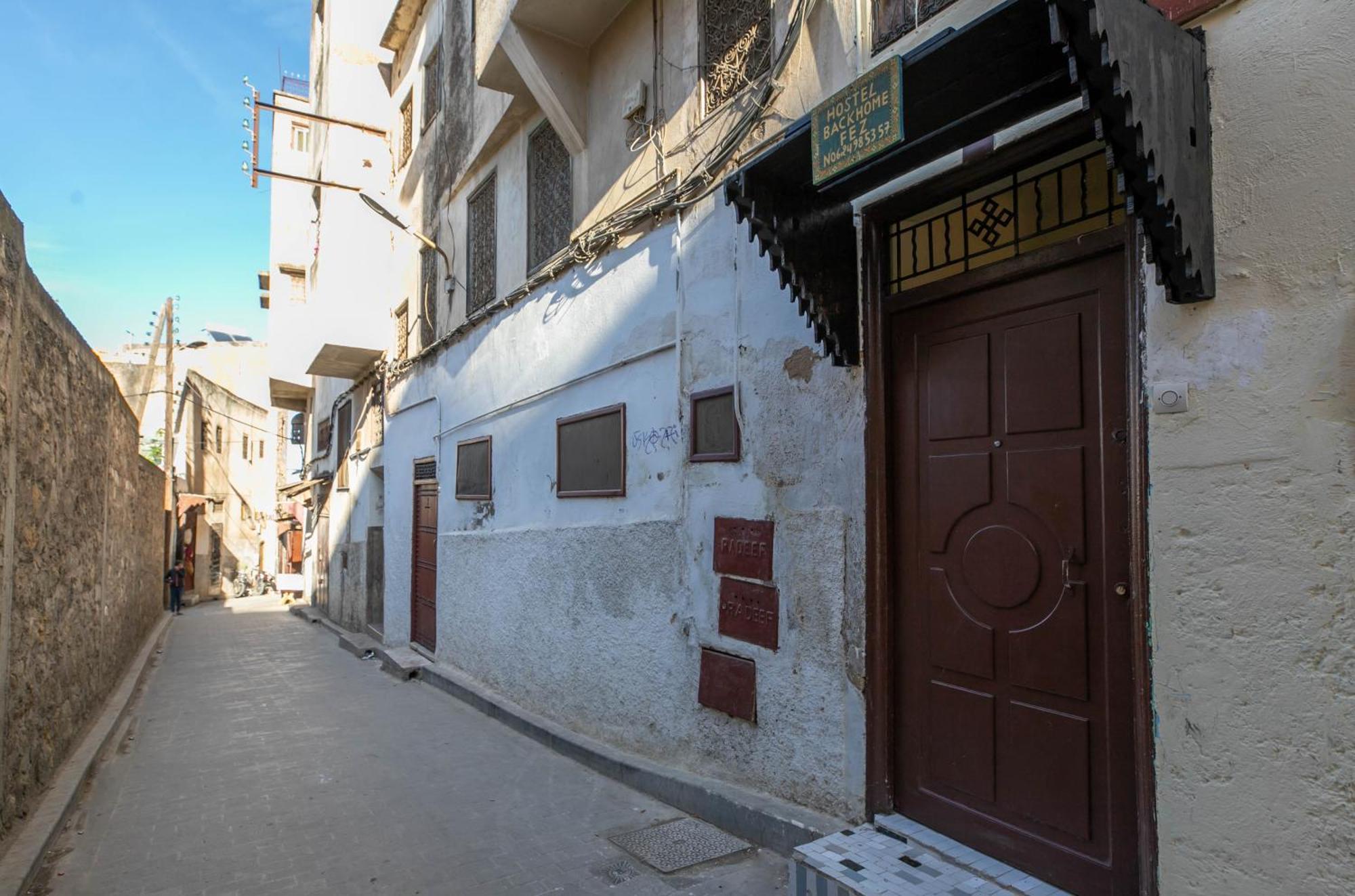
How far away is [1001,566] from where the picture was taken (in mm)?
3416

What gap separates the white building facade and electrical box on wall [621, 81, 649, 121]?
0.03 m

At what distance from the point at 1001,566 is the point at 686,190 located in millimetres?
3239

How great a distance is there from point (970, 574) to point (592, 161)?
498 cm

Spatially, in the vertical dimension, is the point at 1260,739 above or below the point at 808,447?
below

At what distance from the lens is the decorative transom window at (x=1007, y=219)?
3.13m

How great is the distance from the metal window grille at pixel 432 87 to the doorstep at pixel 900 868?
10.3 m

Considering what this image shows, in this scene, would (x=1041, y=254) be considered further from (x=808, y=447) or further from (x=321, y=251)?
(x=321, y=251)

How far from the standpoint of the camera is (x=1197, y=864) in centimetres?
254

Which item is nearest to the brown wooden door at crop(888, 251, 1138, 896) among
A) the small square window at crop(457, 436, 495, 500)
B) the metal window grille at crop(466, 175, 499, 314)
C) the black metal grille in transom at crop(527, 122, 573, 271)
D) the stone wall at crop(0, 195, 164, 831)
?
the black metal grille in transom at crop(527, 122, 573, 271)

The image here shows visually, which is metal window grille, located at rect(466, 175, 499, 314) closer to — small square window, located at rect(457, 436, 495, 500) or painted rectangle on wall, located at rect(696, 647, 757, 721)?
small square window, located at rect(457, 436, 495, 500)

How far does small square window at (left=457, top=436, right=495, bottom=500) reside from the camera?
339 inches

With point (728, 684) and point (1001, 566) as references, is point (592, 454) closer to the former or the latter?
point (728, 684)

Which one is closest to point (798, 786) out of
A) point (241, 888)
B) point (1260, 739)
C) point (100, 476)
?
point (1260, 739)

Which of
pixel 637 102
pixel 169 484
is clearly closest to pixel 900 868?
pixel 637 102
